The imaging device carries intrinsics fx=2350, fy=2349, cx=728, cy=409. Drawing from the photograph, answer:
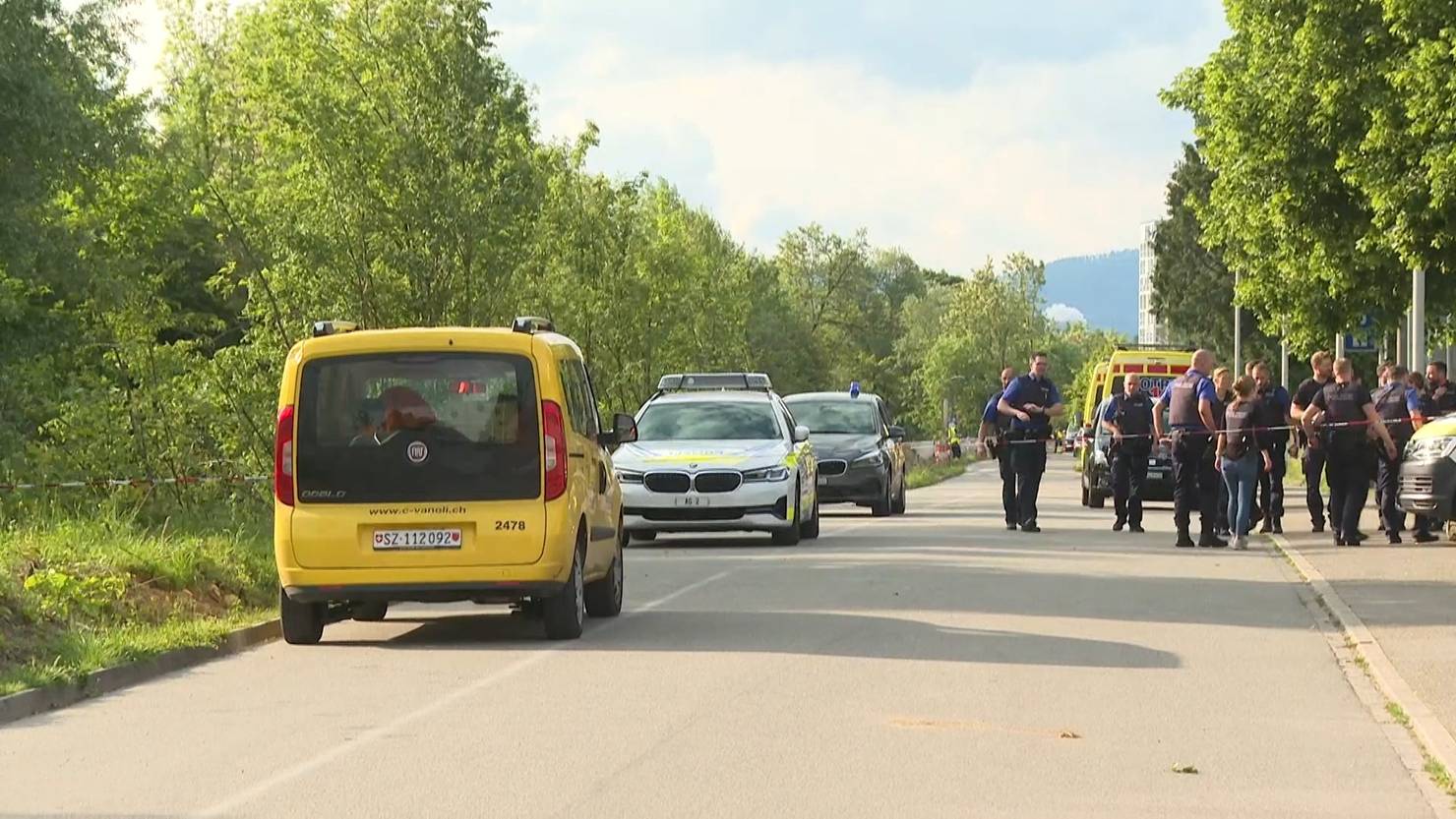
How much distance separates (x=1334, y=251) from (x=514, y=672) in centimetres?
2403

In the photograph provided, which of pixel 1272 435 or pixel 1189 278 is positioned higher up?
pixel 1189 278

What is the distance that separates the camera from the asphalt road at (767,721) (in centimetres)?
858

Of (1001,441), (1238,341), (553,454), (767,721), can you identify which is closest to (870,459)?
(1001,441)

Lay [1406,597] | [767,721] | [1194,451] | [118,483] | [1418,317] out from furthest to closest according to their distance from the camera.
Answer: [1418,317]
[1194,451]
[118,483]
[1406,597]
[767,721]

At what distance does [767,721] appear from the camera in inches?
415

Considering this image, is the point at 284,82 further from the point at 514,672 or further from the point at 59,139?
the point at 514,672

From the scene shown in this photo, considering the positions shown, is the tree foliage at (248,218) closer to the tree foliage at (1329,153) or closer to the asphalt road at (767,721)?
the tree foliage at (1329,153)

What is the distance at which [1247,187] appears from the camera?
3494cm

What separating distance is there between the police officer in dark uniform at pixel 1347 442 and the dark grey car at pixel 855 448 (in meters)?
8.22

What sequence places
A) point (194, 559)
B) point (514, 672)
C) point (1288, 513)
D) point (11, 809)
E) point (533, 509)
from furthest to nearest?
1. point (1288, 513)
2. point (194, 559)
3. point (533, 509)
4. point (514, 672)
5. point (11, 809)

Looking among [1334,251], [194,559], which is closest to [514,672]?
[194,559]

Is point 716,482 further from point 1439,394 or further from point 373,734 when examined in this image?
point 373,734

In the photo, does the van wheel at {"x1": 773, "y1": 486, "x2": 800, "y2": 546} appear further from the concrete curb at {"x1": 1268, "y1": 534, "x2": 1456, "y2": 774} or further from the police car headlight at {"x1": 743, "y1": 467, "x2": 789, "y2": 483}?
the concrete curb at {"x1": 1268, "y1": 534, "x2": 1456, "y2": 774}

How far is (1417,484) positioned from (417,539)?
12983 mm
